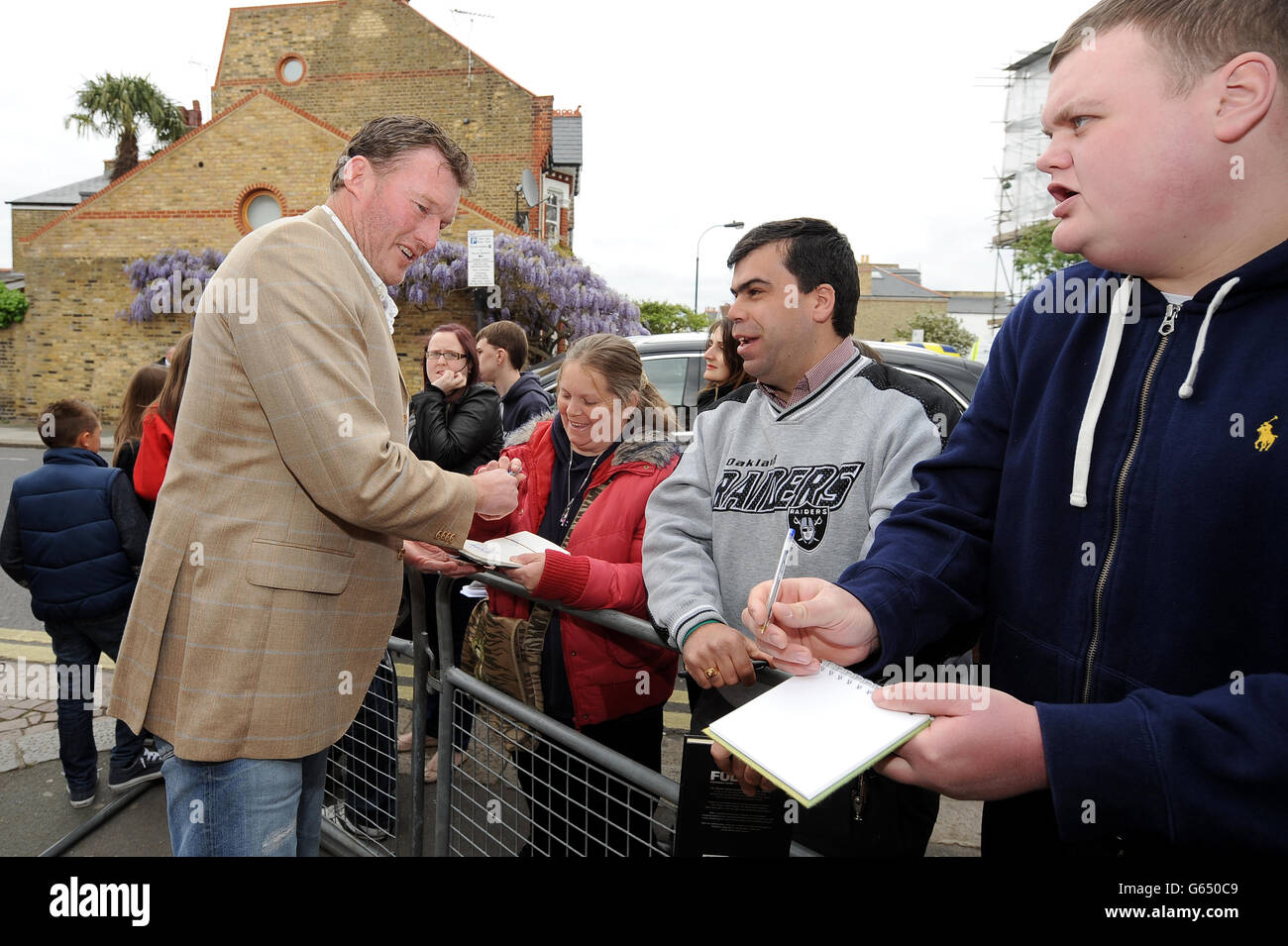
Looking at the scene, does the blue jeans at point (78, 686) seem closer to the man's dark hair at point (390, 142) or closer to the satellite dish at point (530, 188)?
the man's dark hair at point (390, 142)

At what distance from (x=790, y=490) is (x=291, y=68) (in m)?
31.3

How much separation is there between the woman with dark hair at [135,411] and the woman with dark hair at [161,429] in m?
0.38

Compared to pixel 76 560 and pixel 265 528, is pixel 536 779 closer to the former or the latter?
pixel 265 528

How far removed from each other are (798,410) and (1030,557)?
3.06 feet

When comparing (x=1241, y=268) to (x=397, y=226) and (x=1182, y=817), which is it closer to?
(x=1182, y=817)

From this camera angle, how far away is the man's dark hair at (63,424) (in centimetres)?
358

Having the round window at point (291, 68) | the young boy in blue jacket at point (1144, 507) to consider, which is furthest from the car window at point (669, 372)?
the round window at point (291, 68)

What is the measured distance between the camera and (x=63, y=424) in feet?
11.8

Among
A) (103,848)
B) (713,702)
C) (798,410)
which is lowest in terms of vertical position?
(103,848)

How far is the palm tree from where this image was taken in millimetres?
27828

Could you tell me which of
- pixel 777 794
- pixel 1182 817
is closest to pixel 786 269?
pixel 777 794

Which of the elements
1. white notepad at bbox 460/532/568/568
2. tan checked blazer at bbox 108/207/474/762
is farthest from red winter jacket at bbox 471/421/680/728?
tan checked blazer at bbox 108/207/474/762

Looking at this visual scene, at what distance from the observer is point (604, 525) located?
259cm

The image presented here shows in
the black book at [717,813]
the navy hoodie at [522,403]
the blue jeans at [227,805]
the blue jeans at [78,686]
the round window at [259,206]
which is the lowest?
the blue jeans at [78,686]
